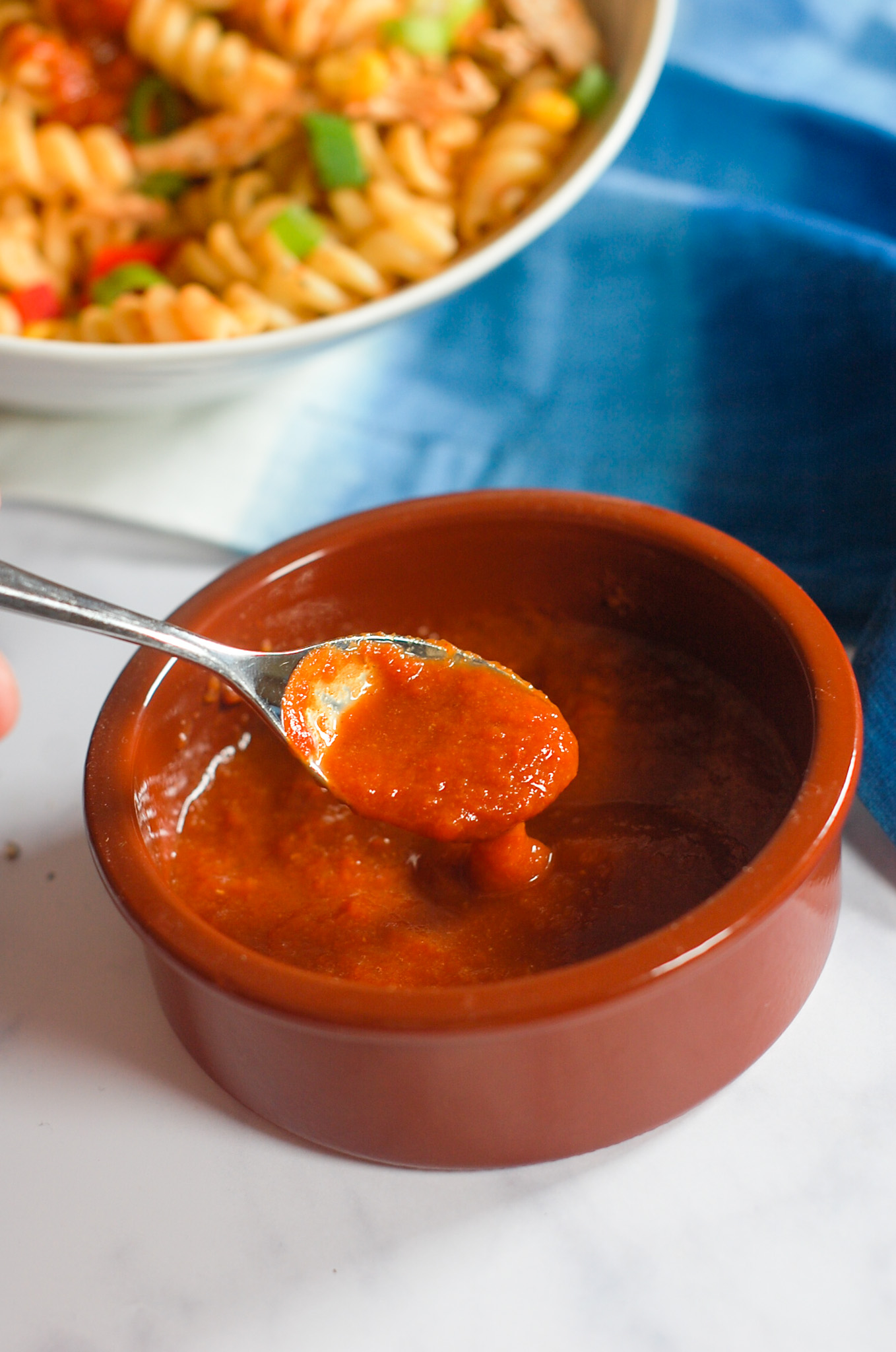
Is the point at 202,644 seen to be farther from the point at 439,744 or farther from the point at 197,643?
the point at 439,744

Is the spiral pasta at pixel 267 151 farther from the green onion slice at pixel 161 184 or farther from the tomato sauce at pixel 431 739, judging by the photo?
the tomato sauce at pixel 431 739

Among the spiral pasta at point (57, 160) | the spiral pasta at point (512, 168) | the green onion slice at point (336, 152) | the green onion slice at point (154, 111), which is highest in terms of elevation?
the spiral pasta at point (512, 168)

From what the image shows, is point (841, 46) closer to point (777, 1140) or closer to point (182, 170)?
point (182, 170)

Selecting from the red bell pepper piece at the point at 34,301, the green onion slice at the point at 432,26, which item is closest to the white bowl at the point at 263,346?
the red bell pepper piece at the point at 34,301

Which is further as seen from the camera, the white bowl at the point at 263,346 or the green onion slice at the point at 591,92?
the green onion slice at the point at 591,92

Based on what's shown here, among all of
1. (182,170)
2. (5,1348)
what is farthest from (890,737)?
(182,170)
